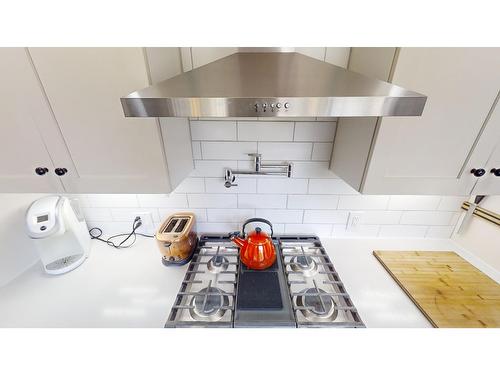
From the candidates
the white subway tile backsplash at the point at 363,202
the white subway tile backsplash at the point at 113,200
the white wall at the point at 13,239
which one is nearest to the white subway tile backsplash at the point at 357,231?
the white subway tile backsplash at the point at 363,202

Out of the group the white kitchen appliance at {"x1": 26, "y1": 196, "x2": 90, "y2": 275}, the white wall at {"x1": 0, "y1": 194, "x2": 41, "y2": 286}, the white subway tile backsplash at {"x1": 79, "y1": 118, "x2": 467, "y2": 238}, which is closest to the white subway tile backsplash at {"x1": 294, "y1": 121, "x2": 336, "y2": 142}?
the white subway tile backsplash at {"x1": 79, "y1": 118, "x2": 467, "y2": 238}

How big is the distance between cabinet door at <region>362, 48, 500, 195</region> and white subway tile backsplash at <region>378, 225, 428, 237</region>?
46cm

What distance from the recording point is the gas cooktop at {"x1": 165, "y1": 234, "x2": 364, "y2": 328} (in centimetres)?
78

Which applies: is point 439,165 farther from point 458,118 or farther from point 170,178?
point 170,178

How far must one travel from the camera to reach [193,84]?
0.56 meters

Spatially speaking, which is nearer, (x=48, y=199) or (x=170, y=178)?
(x=170, y=178)

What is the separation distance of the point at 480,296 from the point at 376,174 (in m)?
0.75

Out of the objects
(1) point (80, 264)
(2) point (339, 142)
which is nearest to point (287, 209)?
(2) point (339, 142)

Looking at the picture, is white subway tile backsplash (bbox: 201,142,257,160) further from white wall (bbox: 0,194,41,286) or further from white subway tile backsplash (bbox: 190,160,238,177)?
white wall (bbox: 0,194,41,286)

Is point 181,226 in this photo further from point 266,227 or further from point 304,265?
point 304,265

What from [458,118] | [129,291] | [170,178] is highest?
[458,118]

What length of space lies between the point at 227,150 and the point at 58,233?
2.78ft

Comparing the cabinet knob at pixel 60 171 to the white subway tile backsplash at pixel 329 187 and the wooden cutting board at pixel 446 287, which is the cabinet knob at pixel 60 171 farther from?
the wooden cutting board at pixel 446 287

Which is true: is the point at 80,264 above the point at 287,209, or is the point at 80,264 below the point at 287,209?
below
